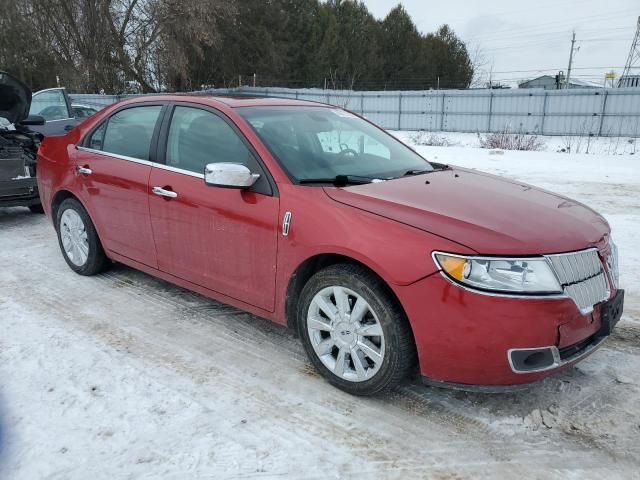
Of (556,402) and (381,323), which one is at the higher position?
(381,323)

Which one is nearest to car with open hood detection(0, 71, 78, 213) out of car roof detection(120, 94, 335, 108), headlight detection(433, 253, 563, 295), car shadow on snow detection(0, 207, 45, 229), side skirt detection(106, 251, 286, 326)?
car shadow on snow detection(0, 207, 45, 229)

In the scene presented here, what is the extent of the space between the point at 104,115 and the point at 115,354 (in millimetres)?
2243

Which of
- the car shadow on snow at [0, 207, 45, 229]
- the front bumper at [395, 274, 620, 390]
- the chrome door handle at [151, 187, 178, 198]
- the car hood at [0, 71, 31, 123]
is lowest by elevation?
the car shadow on snow at [0, 207, 45, 229]

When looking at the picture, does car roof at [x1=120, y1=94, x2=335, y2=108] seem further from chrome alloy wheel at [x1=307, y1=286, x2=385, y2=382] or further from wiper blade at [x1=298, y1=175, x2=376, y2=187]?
chrome alloy wheel at [x1=307, y1=286, x2=385, y2=382]

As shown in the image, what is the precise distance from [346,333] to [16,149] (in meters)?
5.87

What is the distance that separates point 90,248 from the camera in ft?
15.2

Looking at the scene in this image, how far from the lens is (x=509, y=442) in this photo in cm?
254

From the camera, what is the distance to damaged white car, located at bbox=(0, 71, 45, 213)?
6.54 meters

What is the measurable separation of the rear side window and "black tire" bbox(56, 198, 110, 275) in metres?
0.57

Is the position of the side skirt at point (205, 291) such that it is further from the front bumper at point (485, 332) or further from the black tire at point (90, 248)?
the front bumper at point (485, 332)

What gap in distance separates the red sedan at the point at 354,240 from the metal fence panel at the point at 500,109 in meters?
16.9

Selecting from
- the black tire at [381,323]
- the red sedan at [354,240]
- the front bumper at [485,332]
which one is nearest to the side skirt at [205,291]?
the red sedan at [354,240]

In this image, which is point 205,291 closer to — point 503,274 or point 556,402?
point 503,274

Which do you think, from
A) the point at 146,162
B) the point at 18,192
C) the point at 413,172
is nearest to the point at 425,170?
the point at 413,172
